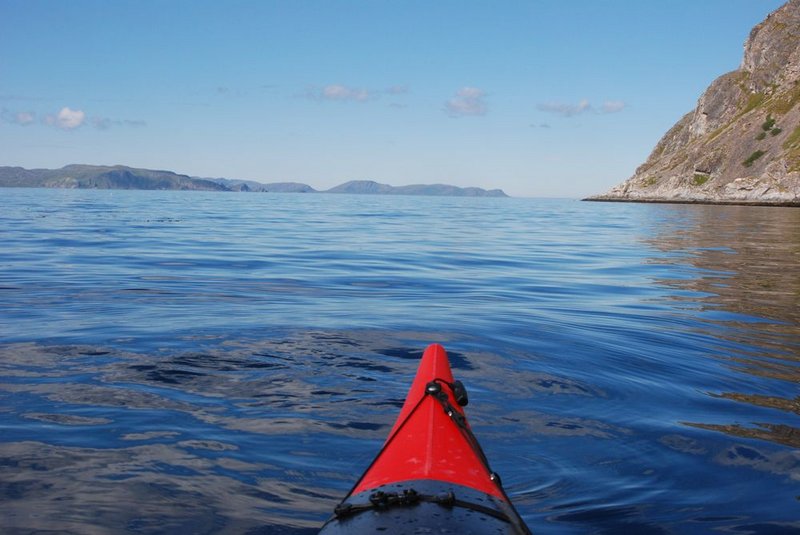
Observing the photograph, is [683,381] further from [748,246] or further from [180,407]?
[748,246]

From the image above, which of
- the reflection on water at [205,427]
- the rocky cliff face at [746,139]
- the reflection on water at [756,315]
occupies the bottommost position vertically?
the reflection on water at [205,427]

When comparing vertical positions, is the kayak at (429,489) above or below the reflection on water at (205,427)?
above

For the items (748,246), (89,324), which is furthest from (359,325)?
(748,246)

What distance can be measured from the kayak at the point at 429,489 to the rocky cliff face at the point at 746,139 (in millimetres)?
100405

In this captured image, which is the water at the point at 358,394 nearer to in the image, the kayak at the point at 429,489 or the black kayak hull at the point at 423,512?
the kayak at the point at 429,489

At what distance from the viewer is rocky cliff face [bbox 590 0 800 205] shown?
103 m

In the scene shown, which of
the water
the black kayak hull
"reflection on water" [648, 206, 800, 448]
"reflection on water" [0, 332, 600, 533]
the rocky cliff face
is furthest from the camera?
the rocky cliff face

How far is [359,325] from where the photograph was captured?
1059cm

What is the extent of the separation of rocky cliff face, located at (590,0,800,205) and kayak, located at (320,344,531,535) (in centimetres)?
10041

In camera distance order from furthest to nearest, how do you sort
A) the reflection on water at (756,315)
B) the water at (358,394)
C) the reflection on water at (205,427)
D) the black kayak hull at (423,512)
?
the reflection on water at (756,315), the water at (358,394), the reflection on water at (205,427), the black kayak hull at (423,512)

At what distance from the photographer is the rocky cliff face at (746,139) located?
336 ft

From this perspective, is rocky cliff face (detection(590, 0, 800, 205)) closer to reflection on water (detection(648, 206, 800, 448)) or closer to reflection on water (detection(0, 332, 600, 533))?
reflection on water (detection(648, 206, 800, 448))

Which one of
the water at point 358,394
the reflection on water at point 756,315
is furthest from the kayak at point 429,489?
the reflection on water at point 756,315

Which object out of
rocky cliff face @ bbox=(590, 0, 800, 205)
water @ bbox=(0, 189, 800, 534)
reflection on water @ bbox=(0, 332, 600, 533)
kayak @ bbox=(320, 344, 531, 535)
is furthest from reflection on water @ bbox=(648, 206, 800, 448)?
rocky cliff face @ bbox=(590, 0, 800, 205)
